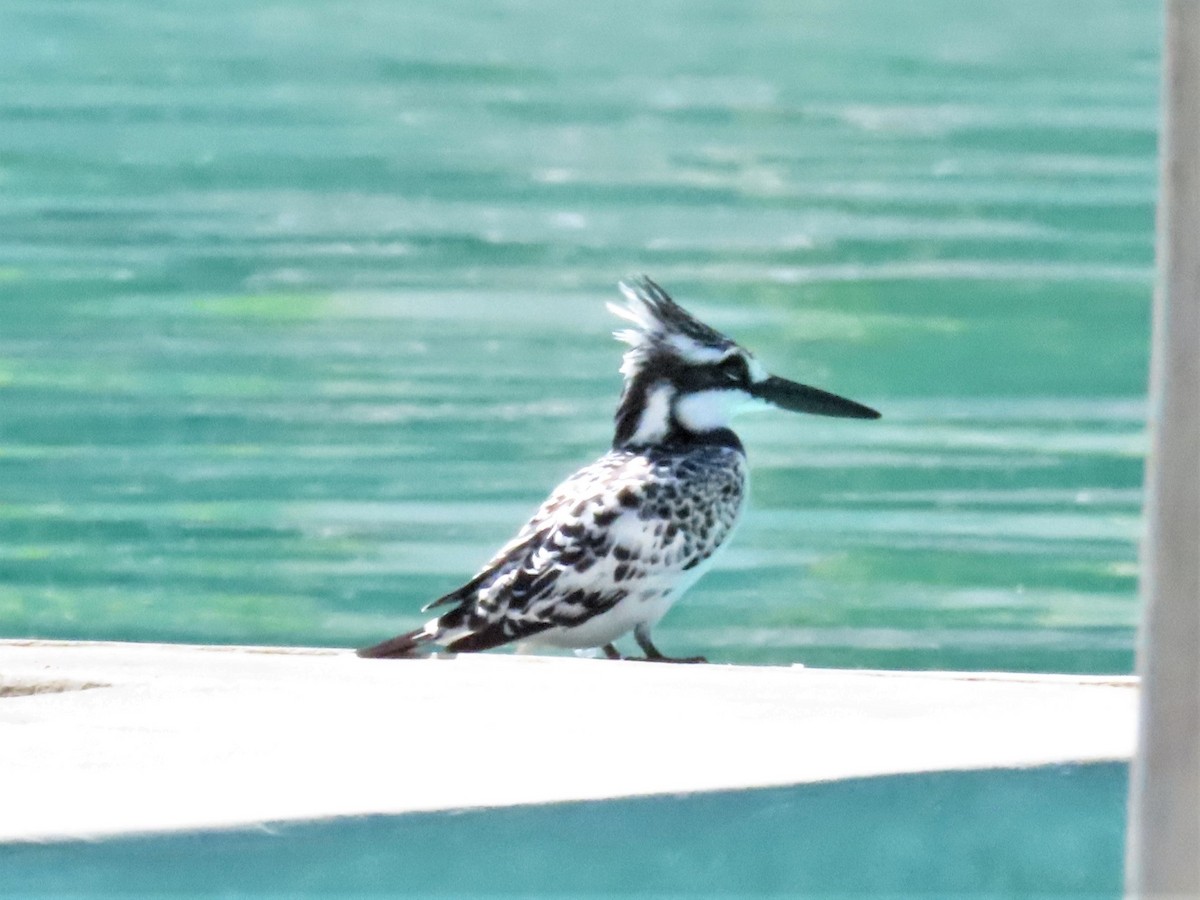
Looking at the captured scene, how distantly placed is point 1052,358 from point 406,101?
24.4 feet

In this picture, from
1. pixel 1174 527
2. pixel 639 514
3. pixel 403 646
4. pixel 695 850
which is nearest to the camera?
pixel 1174 527

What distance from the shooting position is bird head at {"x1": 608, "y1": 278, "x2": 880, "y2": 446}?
523 cm

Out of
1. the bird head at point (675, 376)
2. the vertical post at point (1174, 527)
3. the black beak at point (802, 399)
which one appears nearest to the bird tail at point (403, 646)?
the bird head at point (675, 376)

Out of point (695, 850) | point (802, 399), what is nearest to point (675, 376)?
point (802, 399)

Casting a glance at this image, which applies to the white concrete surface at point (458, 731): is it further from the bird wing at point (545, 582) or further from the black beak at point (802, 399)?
the black beak at point (802, 399)

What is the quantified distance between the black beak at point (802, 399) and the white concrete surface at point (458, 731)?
76.9 inches

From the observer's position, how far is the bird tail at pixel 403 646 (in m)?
4.47

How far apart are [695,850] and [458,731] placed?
47cm

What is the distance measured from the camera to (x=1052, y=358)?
16.1 metres

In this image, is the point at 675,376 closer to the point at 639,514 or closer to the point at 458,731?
the point at 639,514

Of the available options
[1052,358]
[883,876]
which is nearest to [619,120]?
[1052,358]

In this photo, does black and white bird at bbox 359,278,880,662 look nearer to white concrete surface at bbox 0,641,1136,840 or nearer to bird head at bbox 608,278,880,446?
bird head at bbox 608,278,880,446

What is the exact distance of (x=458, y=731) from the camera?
9.63ft

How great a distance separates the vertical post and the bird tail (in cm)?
320
